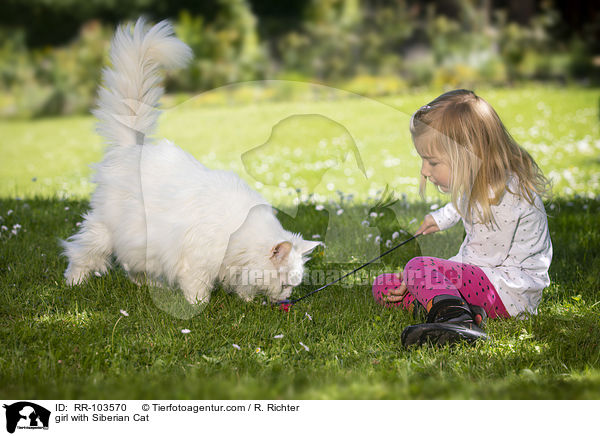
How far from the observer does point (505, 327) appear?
2939 mm

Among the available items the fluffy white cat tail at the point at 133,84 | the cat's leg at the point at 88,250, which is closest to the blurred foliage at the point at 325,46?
the fluffy white cat tail at the point at 133,84

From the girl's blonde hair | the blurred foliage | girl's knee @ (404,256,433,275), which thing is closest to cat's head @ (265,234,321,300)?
girl's knee @ (404,256,433,275)

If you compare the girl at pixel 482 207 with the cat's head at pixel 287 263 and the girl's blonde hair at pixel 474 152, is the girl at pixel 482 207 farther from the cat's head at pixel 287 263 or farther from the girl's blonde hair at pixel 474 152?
the cat's head at pixel 287 263

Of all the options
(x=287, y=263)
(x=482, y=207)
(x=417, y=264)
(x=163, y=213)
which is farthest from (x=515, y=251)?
(x=163, y=213)

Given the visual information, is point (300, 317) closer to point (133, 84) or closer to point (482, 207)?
point (482, 207)

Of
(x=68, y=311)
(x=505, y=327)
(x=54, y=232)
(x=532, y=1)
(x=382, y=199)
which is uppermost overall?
(x=532, y=1)

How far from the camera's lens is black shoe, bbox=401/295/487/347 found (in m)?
2.72

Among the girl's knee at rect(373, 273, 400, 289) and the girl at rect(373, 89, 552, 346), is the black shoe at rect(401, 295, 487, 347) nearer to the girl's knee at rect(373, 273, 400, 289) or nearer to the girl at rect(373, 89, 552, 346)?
the girl at rect(373, 89, 552, 346)

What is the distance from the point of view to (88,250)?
3500 mm

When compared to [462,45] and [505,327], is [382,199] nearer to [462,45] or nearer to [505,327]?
[505,327]

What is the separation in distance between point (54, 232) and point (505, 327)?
354 centimetres
